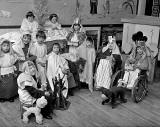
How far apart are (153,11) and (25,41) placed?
5113 millimetres

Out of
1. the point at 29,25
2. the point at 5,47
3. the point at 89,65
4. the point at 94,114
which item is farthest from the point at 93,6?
the point at 94,114

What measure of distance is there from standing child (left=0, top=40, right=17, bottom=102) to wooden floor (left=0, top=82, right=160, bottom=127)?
196mm

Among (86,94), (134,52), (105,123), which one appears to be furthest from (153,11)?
(105,123)

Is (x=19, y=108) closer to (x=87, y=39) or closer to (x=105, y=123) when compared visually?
(x=105, y=123)

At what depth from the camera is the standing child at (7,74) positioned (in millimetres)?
5258

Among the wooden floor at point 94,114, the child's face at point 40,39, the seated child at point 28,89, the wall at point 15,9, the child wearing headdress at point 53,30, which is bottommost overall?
the wooden floor at point 94,114

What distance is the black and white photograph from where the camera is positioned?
182 inches

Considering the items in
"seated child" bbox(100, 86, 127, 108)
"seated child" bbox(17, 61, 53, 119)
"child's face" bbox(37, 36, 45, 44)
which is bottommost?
"seated child" bbox(100, 86, 127, 108)

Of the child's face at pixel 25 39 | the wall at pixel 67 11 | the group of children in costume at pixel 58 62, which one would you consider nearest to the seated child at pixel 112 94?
the group of children in costume at pixel 58 62

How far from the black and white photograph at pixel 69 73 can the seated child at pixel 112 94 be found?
2 centimetres

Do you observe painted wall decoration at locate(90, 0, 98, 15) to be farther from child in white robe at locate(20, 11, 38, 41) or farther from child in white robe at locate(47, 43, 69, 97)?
child in white robe at locate(47, 43, 69, 97)

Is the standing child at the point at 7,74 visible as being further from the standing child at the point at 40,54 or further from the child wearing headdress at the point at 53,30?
the child wearing headdress at the point at 53,30

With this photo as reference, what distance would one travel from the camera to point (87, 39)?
5.87 metres

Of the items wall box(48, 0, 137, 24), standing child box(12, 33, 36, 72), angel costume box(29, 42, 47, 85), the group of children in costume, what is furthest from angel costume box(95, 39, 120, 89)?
wall box(48, 0, 137, 24)
